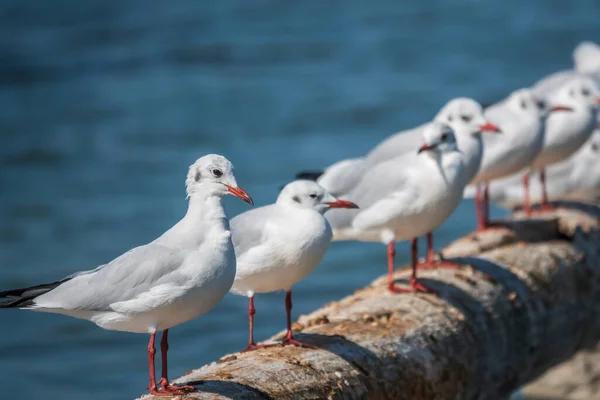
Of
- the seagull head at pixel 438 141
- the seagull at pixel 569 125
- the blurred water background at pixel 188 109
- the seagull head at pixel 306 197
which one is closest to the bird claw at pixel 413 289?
the seagull head at pixel 438 141

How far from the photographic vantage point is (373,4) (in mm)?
26219

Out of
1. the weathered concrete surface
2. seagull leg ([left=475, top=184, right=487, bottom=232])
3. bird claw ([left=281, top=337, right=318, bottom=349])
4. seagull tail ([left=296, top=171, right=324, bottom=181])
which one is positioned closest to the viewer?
the weathered concrete surface

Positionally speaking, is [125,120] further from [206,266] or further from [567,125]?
[206,266]

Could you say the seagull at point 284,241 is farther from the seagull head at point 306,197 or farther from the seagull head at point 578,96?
the seagull head at point 578,96

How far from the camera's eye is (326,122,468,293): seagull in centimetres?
645

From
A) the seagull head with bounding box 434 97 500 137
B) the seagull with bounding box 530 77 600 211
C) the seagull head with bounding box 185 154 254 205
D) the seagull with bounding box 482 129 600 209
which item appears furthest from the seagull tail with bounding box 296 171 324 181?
the seagull head with bounding box 185 154 254 205

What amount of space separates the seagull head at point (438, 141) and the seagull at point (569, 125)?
7.76ft

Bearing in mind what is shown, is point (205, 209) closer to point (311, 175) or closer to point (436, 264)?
point (436, 264)

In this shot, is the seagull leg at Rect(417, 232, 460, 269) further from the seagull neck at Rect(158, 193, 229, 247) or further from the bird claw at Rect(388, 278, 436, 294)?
the seagull neck at Rect(158, 193, 229, 247)

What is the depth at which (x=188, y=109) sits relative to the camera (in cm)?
1847

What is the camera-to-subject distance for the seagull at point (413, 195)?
21.2 feet

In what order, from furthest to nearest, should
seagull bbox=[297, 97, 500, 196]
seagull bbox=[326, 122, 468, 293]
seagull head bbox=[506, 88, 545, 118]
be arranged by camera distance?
seagull head bbox=[506, 88, 545, 118], seagull bbox=[297, 97, 500, 196], seagull bbox=[326, 122, 468, 293]

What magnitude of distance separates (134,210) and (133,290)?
9463 mm

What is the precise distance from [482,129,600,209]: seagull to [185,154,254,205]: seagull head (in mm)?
5411
